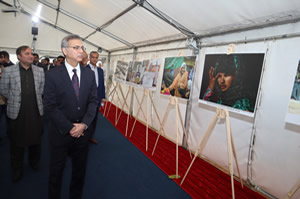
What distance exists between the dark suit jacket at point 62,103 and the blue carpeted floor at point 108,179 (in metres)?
1.05

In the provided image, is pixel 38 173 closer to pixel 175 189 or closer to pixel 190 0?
pixel 175 189

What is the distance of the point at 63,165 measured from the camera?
5.49 feet

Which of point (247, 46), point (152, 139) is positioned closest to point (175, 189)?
point (152, 139)

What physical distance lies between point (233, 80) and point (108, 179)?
94.5 inches

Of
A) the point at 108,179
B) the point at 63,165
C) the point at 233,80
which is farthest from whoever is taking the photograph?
the point at 233,80

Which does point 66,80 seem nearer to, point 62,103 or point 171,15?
point 62,103

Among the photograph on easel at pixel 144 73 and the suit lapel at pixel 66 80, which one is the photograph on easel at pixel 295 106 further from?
the photograph on easel at pixel 144 73

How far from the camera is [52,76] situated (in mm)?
1512

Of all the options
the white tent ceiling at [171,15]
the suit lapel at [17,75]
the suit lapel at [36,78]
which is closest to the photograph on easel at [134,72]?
the white tent ceiling at [171,15]

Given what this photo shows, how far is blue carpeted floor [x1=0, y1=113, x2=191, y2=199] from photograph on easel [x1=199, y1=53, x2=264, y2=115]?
150cm

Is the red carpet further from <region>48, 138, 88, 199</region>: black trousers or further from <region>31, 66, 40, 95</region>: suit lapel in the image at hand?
<region>31, 66, 40, 95</region>: suit lapel

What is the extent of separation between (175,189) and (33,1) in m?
7.08

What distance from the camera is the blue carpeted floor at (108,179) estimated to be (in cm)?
221

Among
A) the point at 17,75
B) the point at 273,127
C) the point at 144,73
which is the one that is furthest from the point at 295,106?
the point at 144,73
